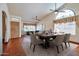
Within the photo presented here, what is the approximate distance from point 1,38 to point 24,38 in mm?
512

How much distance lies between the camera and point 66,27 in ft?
7.41

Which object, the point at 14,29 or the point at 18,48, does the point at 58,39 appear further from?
the point at 14,29

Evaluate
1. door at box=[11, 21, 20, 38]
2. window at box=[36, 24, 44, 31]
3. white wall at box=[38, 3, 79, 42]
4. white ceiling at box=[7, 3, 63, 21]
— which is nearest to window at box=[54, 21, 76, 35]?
white wall at box=[38, 3, 79, 42]

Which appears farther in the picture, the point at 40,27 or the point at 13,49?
the point at 40,27

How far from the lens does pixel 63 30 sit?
89.0 inches

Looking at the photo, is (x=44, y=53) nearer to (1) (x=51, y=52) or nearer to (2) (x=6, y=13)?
(1) (x=51, y=52)

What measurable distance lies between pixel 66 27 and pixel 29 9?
96 cm

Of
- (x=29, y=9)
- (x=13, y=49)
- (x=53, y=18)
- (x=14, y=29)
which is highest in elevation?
(x=29, y=9)

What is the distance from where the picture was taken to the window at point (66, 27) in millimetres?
2221

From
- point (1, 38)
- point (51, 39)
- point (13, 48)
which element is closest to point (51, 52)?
point (51, 39)

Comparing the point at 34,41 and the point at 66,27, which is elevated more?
the point at 66,27

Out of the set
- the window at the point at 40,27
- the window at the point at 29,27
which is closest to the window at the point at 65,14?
the window at the point at 40,27

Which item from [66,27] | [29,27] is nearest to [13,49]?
[29,27]

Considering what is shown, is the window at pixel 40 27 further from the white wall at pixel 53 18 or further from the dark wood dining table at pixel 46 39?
the dark wood dining table at pixel 46 39
